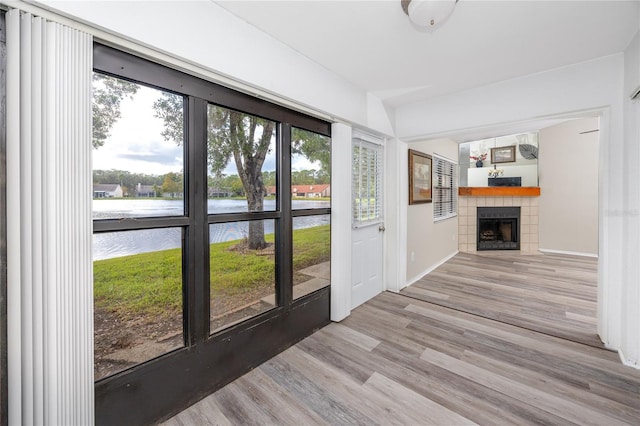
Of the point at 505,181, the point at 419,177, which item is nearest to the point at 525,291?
the point at 419,177

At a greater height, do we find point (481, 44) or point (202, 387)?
point (481, 44)

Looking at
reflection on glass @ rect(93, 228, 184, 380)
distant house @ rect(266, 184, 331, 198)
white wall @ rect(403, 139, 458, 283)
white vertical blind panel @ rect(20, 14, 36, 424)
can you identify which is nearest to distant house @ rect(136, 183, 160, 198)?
reflection on glass @ rect(93, 228, 184, 380)

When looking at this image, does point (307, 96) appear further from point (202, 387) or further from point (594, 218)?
point (594, 218)

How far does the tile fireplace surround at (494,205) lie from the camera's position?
18.3 feet

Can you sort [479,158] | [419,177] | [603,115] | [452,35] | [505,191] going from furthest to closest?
[479,158], [505,191], [419,177], [603,115], [452,35]

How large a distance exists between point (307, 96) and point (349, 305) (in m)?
1.97

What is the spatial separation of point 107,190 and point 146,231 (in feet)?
0.86

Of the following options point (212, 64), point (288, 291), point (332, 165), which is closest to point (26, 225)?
point (212, 64)

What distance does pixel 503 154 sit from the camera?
609cm

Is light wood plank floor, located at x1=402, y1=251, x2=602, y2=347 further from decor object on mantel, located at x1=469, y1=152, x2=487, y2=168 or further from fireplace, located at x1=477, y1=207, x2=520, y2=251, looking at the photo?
decor object on mantel, located at x1=469, y1=152, x2=487, y2=168

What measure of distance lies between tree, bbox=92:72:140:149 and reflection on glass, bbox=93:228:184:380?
49 centimetres

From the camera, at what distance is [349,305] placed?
2.64 meters

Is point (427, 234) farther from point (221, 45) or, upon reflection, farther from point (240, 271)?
point (221, 45)

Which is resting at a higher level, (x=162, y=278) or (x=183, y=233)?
(x=183, y=233)
